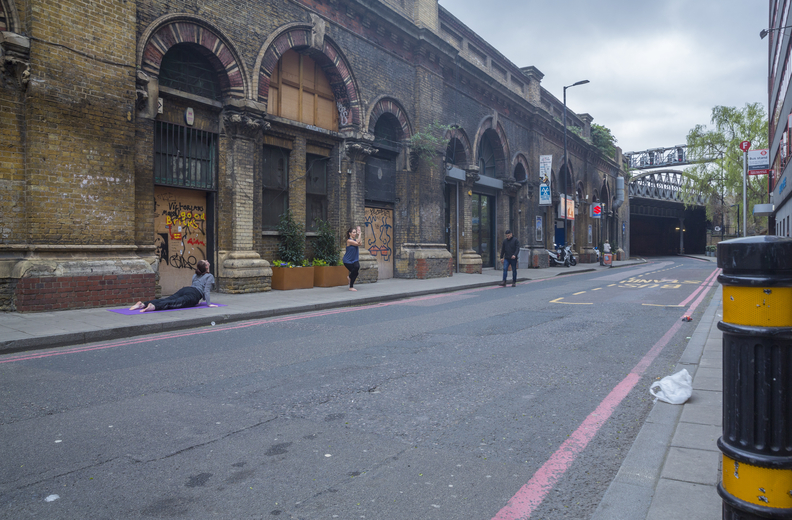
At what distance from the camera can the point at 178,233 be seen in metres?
11.8

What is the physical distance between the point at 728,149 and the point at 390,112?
34.8 m

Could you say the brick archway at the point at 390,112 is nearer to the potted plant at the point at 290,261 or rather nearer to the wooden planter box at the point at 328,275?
the potted plant at the point at 290,261

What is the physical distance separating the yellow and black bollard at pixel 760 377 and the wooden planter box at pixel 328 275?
12.5m

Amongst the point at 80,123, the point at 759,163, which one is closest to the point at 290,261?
the point at 80,123

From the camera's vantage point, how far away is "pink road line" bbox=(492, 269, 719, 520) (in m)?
2.61

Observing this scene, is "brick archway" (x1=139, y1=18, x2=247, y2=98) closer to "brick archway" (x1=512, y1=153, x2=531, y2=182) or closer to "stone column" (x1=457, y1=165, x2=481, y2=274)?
"stone column" (x1=457, y1=165, x2=481, y2=274)

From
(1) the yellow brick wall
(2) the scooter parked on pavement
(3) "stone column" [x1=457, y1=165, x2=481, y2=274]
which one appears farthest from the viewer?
(2) the scooter parked on pavement

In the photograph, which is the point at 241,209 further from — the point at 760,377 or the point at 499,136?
the point at 499,136

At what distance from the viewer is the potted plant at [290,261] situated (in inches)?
509

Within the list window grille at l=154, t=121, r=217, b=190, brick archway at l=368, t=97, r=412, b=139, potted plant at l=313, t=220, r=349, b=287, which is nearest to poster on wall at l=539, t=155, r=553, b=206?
brick archway at l=368, t=97, r=412, b=139

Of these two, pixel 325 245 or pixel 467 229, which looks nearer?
pixel 325 245

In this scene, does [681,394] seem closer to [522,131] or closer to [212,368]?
[212,368]

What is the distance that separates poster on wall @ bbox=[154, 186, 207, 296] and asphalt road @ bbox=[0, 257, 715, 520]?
4553 mm

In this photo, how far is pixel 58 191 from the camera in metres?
8.85
